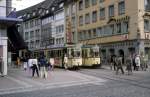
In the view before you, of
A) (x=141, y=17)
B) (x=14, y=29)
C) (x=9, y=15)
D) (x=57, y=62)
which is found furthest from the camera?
(x=141, y=17)

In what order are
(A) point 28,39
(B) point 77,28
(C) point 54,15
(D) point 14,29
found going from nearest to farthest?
(D) point 14,29 → (B) point 77,28 → (C) point 54,15 → (A) point 28,39

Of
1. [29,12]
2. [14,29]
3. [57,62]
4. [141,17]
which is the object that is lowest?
[57,62]

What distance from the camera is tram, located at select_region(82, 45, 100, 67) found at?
136ft

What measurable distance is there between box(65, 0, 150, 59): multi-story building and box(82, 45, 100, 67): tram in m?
8.83

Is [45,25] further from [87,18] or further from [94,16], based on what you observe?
[94,16]

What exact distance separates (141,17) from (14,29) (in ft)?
75.2

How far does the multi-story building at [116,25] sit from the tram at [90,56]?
348 inches

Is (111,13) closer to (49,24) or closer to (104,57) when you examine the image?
(104,57)

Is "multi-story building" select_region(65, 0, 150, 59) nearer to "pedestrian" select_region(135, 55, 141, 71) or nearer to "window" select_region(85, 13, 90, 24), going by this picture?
"window" select_region(85, 13, 90, 24)

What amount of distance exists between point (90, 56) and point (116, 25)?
1452 cm

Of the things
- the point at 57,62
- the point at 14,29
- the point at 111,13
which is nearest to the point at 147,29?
the point at 111,13

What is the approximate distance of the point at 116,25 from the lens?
179 ft

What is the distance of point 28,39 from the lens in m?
99.2

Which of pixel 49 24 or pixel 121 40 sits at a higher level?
pixel 49 24
